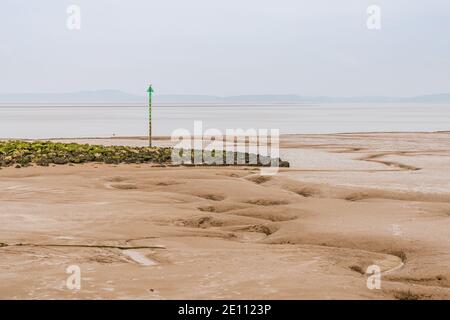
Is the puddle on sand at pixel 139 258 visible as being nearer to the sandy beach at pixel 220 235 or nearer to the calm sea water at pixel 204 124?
the sandy beach at pixel 220 235

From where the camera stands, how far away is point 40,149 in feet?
84.6

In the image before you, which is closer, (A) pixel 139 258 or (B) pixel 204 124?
(A) pixel 139 258

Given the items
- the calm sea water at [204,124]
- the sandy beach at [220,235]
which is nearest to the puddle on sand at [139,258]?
the sandy beach at [220,235]

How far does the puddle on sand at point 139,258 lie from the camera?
8.66 metres

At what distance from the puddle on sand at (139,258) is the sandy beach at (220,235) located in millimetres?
41

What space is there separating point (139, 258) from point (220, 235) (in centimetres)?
242

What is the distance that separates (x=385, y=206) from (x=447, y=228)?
2723 mm

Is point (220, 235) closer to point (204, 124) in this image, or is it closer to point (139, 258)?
point (139, 258)

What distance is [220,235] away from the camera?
11.1m

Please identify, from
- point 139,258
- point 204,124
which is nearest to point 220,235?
point 139,258

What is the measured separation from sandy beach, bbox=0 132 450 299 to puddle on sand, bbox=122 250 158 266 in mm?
41

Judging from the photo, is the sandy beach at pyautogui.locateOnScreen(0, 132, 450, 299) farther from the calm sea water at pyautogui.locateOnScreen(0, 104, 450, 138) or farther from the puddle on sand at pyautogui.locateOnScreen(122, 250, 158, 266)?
the calm sea water at pyautogui.locateOnScreen(0, 104, 450, 138)
